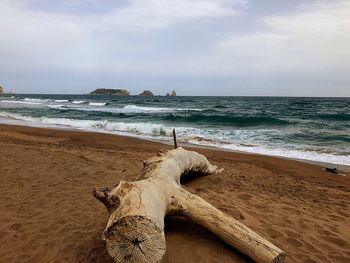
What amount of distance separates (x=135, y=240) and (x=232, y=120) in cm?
2216

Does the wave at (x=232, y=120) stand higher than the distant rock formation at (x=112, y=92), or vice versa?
the distant rock formation at (x=112, y=92)

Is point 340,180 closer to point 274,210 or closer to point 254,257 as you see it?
point 274,210

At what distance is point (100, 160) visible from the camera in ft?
26.7

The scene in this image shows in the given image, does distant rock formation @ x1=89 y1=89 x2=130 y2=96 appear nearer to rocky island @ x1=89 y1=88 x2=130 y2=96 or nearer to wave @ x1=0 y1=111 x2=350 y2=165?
rocky island @ x1=89 y1=88 x2=130 y2=96

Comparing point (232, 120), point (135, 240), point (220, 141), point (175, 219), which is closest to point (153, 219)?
point (135, 240)

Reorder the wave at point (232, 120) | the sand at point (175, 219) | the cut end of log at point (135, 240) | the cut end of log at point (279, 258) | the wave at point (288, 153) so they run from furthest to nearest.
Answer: the wave at point (232, 120)
the wave at point (288, 153)
the sand at point (175, 219)
the cut end of log at point (279, 258)
the cut end of log at point (135, 240)

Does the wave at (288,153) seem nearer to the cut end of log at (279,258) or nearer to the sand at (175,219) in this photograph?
the sand at (175,219)

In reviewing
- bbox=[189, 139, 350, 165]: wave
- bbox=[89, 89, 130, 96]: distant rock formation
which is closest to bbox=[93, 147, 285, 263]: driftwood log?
bbox=[189, 139, 350, 165]: wave

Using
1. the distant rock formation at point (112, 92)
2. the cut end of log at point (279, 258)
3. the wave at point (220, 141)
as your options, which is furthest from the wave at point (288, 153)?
the distant rock formation at point (112, 92)

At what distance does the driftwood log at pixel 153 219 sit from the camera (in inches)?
106

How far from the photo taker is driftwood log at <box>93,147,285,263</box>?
2703 mm

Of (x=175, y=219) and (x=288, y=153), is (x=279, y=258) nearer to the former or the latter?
(x=175, y=219)

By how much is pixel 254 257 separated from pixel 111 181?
355 centimetres

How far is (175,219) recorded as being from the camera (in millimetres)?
3934
